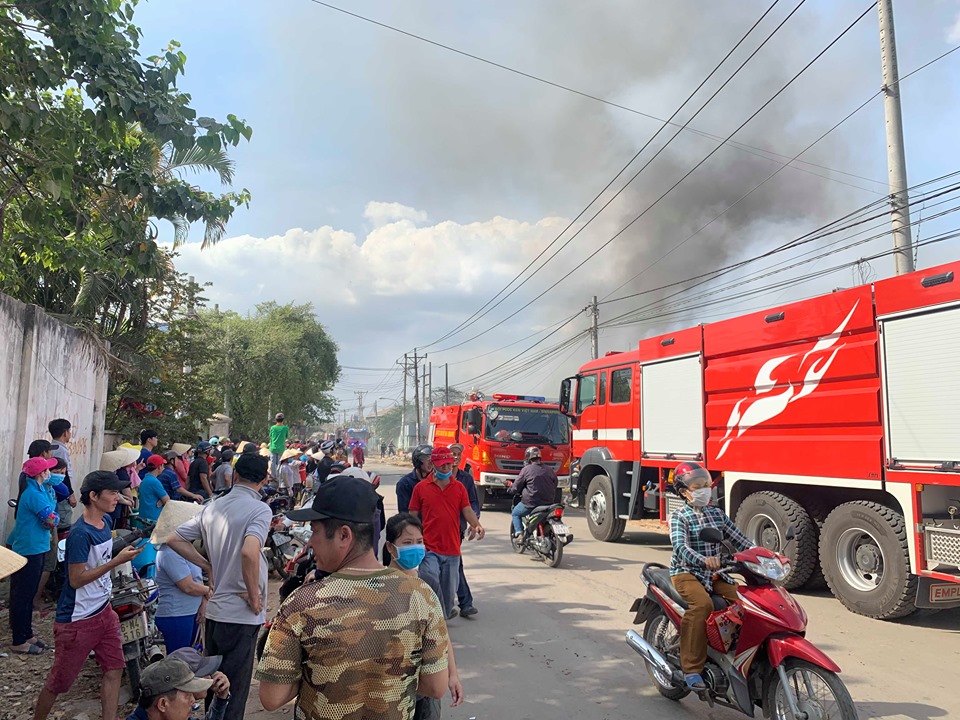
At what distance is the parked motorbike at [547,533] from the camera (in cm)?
883

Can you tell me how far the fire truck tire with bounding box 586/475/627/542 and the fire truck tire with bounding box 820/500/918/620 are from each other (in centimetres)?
409

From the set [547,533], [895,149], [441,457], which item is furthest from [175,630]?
[895,149]

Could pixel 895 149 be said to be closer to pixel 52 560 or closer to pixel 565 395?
pixel 565 395

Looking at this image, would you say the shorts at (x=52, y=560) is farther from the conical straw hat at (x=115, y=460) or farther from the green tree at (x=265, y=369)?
the green tree at (x=265, y=369)

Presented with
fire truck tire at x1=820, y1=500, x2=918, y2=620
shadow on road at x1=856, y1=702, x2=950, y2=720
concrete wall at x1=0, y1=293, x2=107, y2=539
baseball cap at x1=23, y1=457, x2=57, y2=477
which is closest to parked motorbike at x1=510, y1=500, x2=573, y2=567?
fire truck tire at x1=820, y1=500, x2=918, y2=620

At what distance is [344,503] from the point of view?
1906 mm

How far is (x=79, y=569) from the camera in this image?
365 cm

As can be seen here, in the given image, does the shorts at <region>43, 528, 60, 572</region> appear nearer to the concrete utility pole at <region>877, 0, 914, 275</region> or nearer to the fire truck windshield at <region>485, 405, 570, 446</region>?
the fire truck windshield at <region>485, 405, 570, 446</region>

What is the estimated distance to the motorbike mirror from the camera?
381 centimetres

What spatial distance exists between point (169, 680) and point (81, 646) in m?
1.69

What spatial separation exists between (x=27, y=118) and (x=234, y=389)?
80.8 ft

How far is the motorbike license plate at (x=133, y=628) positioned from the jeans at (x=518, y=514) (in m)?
5.86

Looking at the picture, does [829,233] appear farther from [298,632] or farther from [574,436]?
[298,632]

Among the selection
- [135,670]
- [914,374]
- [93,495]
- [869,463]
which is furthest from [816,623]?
[93,495]
